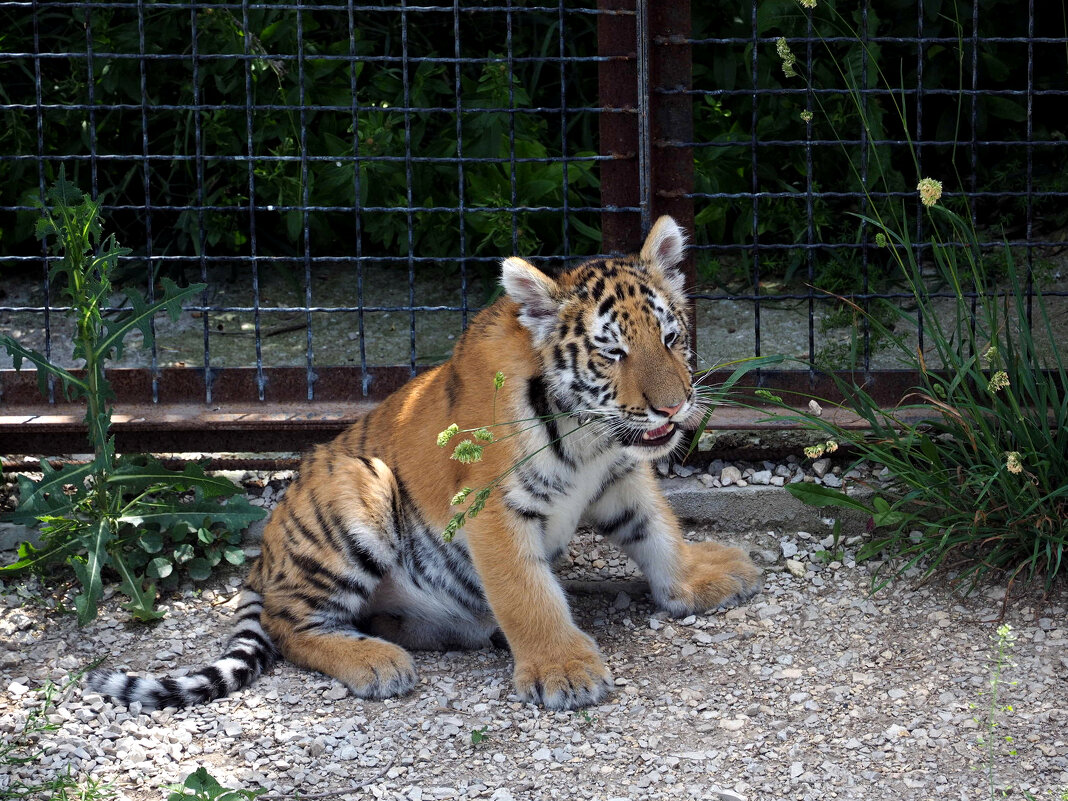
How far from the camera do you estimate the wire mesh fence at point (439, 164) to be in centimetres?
514

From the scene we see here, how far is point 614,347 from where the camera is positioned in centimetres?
367

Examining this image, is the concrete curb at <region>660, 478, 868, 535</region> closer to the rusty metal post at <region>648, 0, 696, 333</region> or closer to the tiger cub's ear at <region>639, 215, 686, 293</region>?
the rusty metal post at <region>648, 0, 696, 333</region>

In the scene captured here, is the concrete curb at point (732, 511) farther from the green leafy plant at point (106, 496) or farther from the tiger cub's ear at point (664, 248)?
the tiger cub's ear at point (664, 248)

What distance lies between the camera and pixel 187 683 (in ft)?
12.1

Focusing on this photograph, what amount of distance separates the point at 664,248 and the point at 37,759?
2279 mm

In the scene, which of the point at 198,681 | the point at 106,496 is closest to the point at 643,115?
the point at 106,496

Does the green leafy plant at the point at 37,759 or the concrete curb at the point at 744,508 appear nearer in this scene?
the green leafy plant at the point at 37,759

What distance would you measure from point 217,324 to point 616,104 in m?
2.56

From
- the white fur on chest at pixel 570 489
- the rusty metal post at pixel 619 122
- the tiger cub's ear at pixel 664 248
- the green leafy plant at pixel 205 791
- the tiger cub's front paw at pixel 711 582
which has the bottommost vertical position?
the green leafy plant at pixel 205 791

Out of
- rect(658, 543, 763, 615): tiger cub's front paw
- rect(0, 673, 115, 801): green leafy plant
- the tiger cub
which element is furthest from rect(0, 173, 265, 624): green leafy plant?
rect(658, 543, 763, 615): tiger cub's front paw

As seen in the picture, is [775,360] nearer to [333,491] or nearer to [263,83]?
[333,491]

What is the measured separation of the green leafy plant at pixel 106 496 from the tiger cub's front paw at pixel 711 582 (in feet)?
4.79

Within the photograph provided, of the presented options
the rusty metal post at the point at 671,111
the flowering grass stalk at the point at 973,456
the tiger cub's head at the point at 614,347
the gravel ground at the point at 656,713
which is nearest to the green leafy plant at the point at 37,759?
the gravel ground at the point at 656,713

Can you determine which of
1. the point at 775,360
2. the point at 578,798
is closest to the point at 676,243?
the point at 775,360
